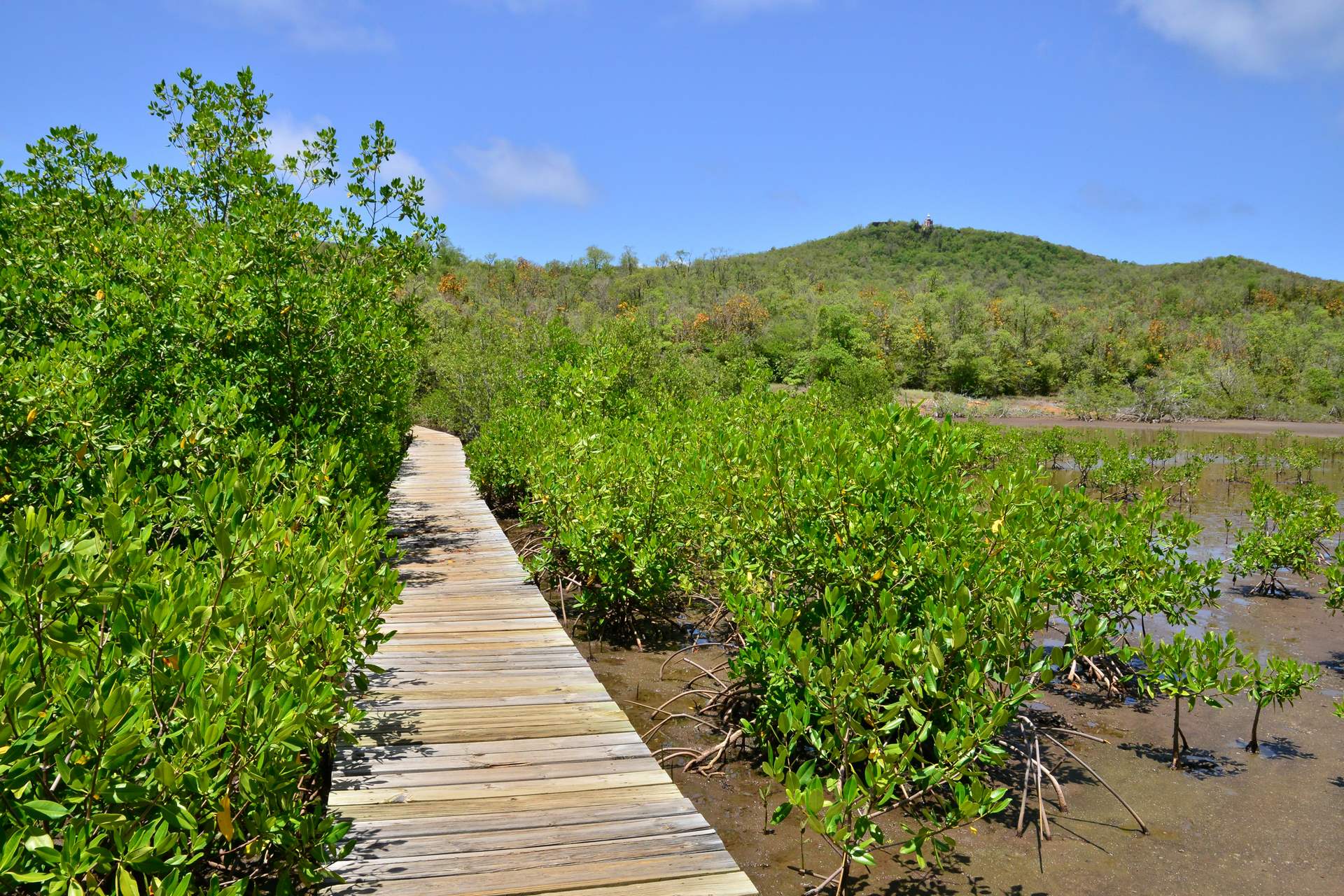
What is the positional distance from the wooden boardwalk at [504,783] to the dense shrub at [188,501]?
314mm

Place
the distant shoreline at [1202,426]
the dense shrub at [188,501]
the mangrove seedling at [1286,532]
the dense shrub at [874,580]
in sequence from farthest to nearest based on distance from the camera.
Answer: the distant shoreline at [1202,426] → the mangrove seedling at [1286,532] → the dense shrub at [874,580] → the dense shrub at [188,501]

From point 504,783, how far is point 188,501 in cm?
178

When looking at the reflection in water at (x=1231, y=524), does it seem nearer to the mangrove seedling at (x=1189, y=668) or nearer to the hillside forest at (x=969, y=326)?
the mangrove seedling at (x=1189, y=668)

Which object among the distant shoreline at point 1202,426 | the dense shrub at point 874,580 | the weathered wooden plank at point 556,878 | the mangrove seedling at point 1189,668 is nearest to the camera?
the weathered wooden plank at point 556,878

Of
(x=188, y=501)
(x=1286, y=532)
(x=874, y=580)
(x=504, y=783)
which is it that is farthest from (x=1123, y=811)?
(x=1286, y=532)

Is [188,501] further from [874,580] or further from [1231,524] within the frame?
[1231,524]

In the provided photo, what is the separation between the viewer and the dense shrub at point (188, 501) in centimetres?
164

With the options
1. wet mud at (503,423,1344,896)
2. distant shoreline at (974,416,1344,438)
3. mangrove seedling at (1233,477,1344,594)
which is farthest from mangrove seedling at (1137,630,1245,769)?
distant shoreline at (974,416,1344,438)

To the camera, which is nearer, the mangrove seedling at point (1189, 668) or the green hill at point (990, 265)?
the mangrove seedling at point (1189, 668)

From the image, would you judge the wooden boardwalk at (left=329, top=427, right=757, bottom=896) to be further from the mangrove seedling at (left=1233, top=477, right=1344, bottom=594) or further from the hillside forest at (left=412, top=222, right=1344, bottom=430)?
→ the mangrove seedling at (left=1233, top=477, right=1344, bottom=594)

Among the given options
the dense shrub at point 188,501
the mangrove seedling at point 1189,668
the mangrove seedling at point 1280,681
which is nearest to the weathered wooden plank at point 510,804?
the dense shrub at point 188,501

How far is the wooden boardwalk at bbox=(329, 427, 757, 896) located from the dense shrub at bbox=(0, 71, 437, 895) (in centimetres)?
31

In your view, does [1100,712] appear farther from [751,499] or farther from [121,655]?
[121,655]

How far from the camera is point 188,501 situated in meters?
3.24
